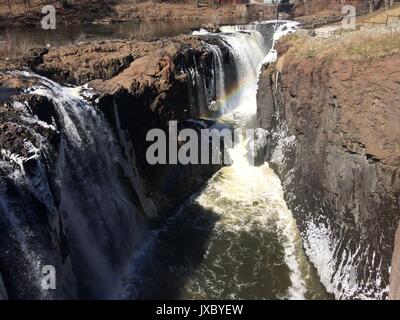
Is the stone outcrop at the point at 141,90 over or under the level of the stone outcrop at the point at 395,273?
over

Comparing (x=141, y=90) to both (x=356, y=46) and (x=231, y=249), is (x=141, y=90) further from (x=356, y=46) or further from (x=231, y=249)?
(x=356, y=46)

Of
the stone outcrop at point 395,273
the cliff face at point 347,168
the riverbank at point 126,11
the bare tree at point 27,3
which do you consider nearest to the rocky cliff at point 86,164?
the cliff face at point 347,168

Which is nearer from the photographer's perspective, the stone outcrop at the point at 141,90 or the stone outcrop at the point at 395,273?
the stone outcrop at the point at 395,273

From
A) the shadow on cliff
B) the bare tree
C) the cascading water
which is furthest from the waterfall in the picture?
the bare tree

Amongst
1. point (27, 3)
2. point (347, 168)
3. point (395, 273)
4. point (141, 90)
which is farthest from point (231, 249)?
point (27, 3)

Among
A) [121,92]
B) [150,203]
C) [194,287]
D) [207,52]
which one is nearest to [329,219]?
[194,287]

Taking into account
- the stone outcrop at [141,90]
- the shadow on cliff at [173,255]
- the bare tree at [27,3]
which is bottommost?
the shadow on cliff at [173,255]

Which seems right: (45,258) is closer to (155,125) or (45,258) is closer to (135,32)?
(155,125)

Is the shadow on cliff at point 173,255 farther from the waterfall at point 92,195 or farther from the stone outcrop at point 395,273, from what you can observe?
the stone outcrop at point 395,273

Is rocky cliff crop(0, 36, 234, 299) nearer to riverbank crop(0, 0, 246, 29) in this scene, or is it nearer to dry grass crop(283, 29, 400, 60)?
dry grass crop(283, 29, 400, 60)
